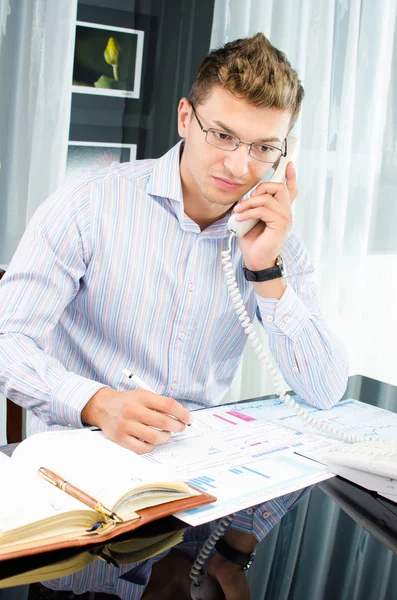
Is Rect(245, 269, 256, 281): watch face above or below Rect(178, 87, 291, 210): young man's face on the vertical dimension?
below

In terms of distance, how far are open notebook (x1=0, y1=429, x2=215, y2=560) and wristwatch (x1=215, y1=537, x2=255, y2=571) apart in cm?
8

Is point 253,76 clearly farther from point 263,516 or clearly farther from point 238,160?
point 263,516

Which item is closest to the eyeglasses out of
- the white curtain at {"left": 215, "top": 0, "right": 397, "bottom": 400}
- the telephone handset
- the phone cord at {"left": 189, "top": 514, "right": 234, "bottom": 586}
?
the telephone handset

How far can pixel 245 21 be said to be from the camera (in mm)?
2715

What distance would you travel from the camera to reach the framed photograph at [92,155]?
96.3 inches

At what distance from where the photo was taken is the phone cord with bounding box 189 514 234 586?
87 cm

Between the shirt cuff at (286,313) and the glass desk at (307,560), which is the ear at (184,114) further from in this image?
the glass desk at (307,560)

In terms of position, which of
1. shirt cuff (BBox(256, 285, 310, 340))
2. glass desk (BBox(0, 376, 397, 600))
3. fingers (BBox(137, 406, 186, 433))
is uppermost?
shirt cuff (BBox(256, 285, 310, 340))

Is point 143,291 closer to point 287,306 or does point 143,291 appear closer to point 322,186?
point 287,306

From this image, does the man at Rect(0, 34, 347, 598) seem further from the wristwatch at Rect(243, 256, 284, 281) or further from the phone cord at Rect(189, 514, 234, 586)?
the phone cord at Rect(189, 514, 234, 586)

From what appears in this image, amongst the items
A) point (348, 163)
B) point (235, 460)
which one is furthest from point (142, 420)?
point (348, 163)

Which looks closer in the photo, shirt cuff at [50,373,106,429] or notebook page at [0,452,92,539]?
notebook page at [0,452,92,539]

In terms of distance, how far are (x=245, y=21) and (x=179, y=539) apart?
2.21m

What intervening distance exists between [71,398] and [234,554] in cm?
49
